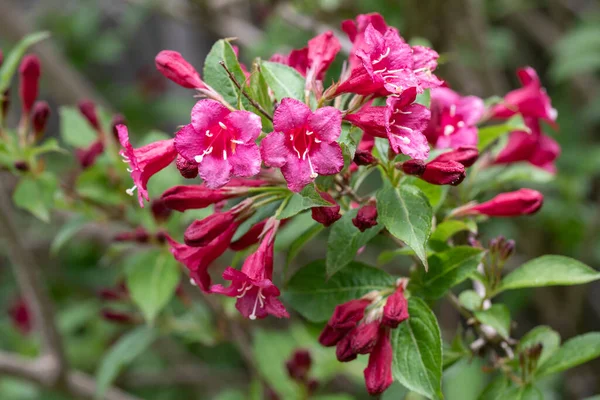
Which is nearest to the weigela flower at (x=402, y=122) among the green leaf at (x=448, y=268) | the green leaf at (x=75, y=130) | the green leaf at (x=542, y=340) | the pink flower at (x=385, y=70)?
the pink flower at (x=385, y=70)

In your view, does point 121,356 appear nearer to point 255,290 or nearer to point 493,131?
point 255,290

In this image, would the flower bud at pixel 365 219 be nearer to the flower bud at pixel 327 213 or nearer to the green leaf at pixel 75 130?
the flower bud at pixel 327 213

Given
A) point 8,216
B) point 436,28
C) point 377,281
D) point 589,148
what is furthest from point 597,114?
point 8,216

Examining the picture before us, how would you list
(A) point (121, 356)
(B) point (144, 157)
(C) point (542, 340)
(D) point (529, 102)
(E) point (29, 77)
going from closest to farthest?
(B) point (144, 157) → (C) point (542, 340) → (D) point (529, 102) → (E) point (29, 77) → (A) point (121, 356)

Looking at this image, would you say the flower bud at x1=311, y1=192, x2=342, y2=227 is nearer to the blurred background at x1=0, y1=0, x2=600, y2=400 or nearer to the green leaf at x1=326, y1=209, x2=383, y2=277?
the green leaf at x1=326, y1=209, x2=383, y2=277

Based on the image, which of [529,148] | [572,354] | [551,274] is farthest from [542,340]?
[529,148]

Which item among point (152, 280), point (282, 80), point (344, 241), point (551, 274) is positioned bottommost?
point (152, 280)
